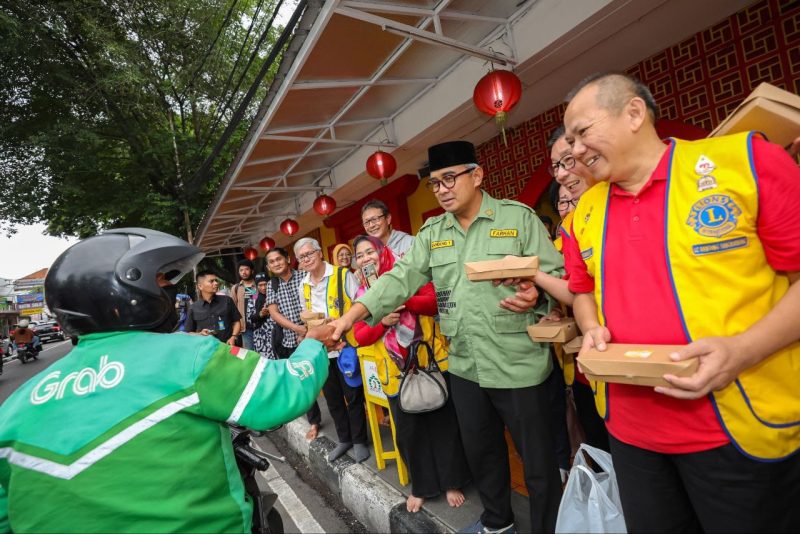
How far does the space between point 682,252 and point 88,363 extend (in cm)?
183

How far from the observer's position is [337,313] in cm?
371

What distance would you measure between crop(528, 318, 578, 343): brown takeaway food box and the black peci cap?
0.98 m

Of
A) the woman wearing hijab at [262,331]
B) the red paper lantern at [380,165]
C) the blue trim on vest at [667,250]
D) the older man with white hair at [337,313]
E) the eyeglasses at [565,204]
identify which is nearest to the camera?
the blue trim on vest at [667,250]

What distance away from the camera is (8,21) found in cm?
998

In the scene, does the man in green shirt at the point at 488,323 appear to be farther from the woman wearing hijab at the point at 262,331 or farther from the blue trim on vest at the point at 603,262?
the woman wearing hijab at the point at 262,331

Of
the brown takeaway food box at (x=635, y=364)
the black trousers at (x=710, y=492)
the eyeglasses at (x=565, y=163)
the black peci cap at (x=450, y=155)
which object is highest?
the black peci cap at (x=450, y=155)

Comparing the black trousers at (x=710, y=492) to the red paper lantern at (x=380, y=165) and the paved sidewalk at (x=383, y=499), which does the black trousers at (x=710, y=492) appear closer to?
the paved sidewalk at (x=383, y=499)

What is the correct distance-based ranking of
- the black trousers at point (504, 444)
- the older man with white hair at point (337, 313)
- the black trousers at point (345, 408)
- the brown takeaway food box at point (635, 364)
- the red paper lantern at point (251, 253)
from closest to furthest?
the brown takeaway food box at point (635, 364) → the black trousers at point (504, 444) → the older man with white hair at point (337, 313) → the black trousers at point (345, 408) → the red paper lantern at point (251, 253)

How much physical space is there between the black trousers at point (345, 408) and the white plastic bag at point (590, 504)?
2.41 m

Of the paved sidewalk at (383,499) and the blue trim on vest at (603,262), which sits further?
the paved sidewalk at (383,499)

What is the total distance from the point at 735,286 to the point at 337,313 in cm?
294

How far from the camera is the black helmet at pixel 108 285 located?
4.52ft

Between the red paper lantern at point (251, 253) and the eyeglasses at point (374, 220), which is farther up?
the red paper lantern at point (251, 253)

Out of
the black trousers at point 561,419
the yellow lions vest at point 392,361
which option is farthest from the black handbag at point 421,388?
the black trousers at point 561,419
